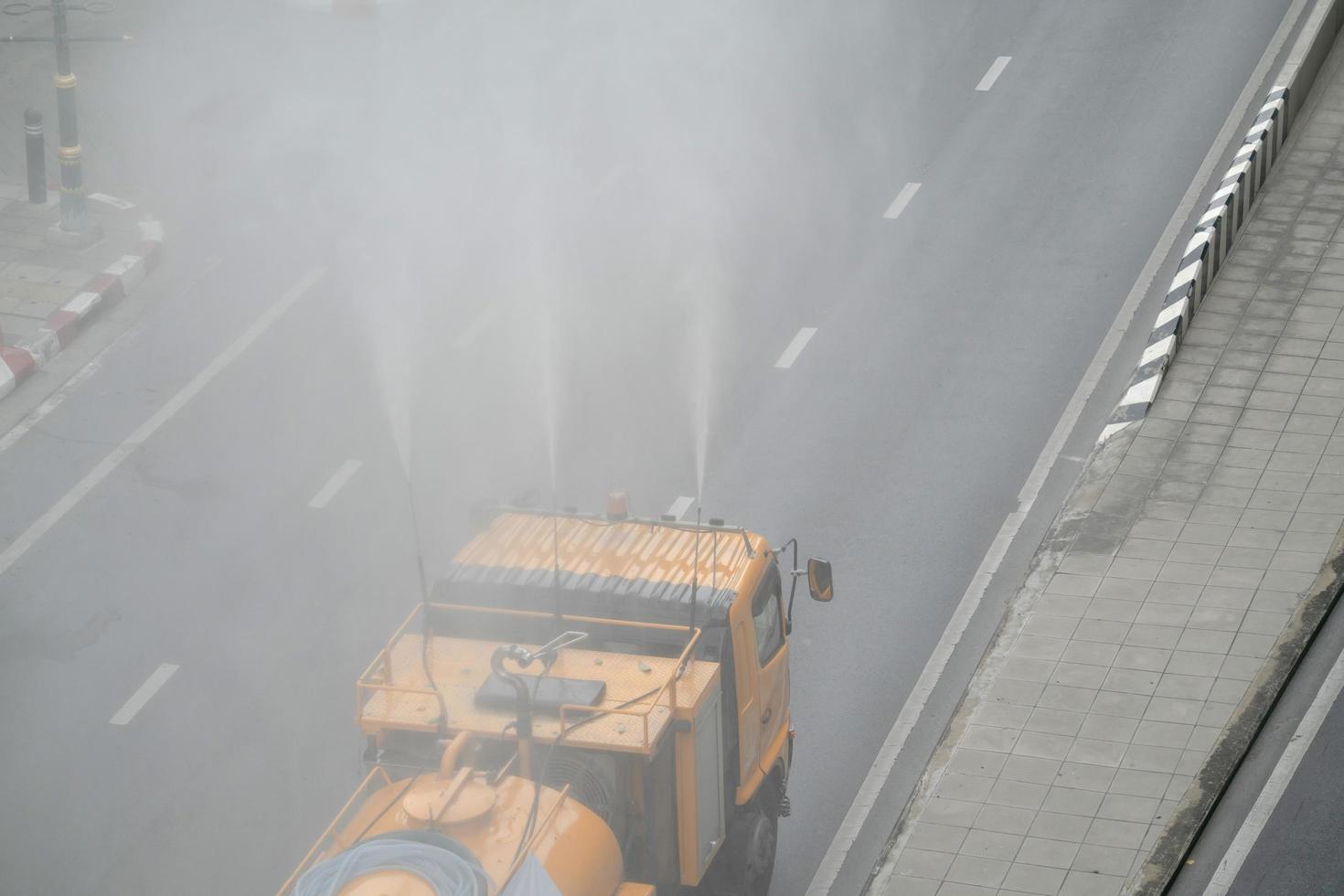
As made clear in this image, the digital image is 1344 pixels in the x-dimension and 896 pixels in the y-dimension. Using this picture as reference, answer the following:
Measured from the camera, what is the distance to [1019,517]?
48.8 feet

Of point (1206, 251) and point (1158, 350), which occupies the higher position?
point (1206, 251)

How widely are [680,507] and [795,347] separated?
2771 millimetres

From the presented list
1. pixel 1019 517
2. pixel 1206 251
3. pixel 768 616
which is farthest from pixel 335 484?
pixel 1206 251

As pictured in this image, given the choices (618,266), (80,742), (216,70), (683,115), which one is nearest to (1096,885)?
(80,742)

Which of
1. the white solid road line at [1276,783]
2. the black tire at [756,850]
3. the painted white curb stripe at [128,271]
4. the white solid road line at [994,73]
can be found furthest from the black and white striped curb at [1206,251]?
the painted white curb stripe at [128,271]

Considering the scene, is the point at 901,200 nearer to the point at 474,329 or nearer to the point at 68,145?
the point at 474,329

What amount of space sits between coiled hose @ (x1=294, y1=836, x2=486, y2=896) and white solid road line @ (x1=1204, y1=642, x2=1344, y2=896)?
4594 millimetres

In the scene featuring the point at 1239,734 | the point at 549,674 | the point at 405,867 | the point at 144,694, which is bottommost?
the point at 144,694

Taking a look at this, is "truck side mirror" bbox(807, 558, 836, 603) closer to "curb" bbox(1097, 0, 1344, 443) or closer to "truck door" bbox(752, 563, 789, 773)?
"truck door" bbox(752, 563, 789, 773)

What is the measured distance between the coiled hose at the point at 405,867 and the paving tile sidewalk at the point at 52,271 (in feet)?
31.7

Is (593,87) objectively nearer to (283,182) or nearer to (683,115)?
(683,115)

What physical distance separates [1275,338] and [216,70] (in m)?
12.6

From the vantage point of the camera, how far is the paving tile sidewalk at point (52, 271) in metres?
17.5

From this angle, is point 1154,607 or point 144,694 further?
point 144,694
